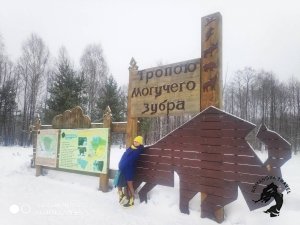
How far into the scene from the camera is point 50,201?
264 inches

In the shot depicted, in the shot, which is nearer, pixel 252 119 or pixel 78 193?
pixel 78 193

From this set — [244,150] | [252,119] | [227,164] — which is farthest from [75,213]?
[252,119]

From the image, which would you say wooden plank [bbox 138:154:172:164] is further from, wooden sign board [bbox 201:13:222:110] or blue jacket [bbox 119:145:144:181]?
wooden sign board [bbox 201:13:222:110]

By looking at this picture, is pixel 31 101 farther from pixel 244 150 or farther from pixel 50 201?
pixel 244 150

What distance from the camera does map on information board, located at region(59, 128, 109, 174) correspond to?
26.9 ft

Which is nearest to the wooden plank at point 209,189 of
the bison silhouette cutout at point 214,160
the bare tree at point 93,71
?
the bison silhouette cutout at point 214,160

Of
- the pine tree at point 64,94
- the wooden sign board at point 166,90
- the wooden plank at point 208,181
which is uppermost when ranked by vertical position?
the pine tree at point 64,94

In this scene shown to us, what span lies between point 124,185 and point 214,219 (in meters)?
2.16


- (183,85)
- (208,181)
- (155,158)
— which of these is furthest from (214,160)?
(183,85)

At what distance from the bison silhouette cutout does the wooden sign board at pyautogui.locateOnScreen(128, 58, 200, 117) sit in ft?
2.28

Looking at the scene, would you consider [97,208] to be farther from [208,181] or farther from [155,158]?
[208,181]

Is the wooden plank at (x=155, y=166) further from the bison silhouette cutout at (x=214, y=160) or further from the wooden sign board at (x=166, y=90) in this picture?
the wooden sign board at (x=166, y=90)

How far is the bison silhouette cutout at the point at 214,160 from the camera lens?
497 cm

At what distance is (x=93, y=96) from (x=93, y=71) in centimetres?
328
